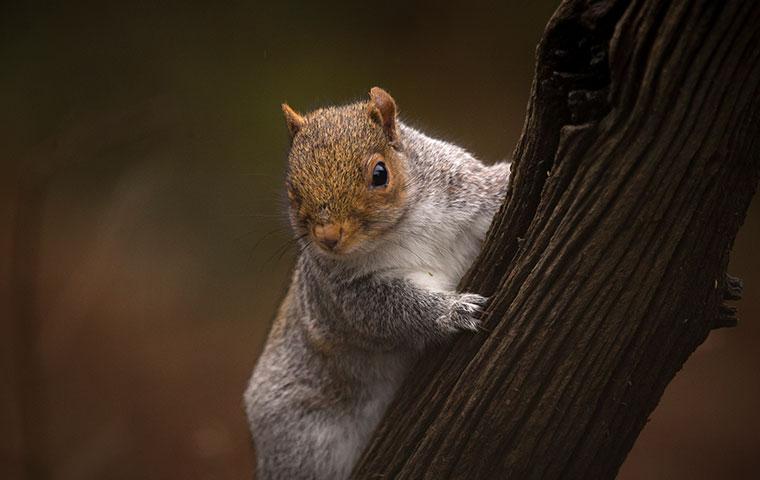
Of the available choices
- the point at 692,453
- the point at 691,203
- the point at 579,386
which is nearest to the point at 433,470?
the point at 579,386

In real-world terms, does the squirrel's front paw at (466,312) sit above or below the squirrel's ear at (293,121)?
below

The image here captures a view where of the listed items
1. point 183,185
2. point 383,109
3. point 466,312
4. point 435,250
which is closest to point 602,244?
point 466,312

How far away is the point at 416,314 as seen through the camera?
1751 mm

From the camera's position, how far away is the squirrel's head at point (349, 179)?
5.56 feet

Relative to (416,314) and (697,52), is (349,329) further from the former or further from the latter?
(697,52)

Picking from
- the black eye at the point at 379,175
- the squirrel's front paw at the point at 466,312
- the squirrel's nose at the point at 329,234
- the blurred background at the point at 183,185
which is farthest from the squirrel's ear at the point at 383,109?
the blurred background at the point at 183,185

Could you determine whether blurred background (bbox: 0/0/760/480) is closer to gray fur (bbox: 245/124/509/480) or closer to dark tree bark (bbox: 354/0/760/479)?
gray fur (bbox: 245/124/509/480)

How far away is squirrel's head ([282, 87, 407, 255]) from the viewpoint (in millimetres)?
1694

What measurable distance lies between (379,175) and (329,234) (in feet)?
0.64

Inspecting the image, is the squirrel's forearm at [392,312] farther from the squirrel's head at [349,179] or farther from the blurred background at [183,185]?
the blurred background at [183,185]

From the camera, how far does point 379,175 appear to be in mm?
1767

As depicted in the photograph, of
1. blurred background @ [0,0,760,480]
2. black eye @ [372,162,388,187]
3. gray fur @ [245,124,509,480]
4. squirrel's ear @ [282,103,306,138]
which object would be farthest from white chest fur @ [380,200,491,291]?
blurred background @ [0,0,760,480]

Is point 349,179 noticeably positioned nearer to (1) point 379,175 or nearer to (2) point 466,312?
(1) point 379,175

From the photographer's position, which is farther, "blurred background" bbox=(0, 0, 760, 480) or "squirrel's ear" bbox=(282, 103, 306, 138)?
"blurred background" bbox=(0, 0, 760, 480)
